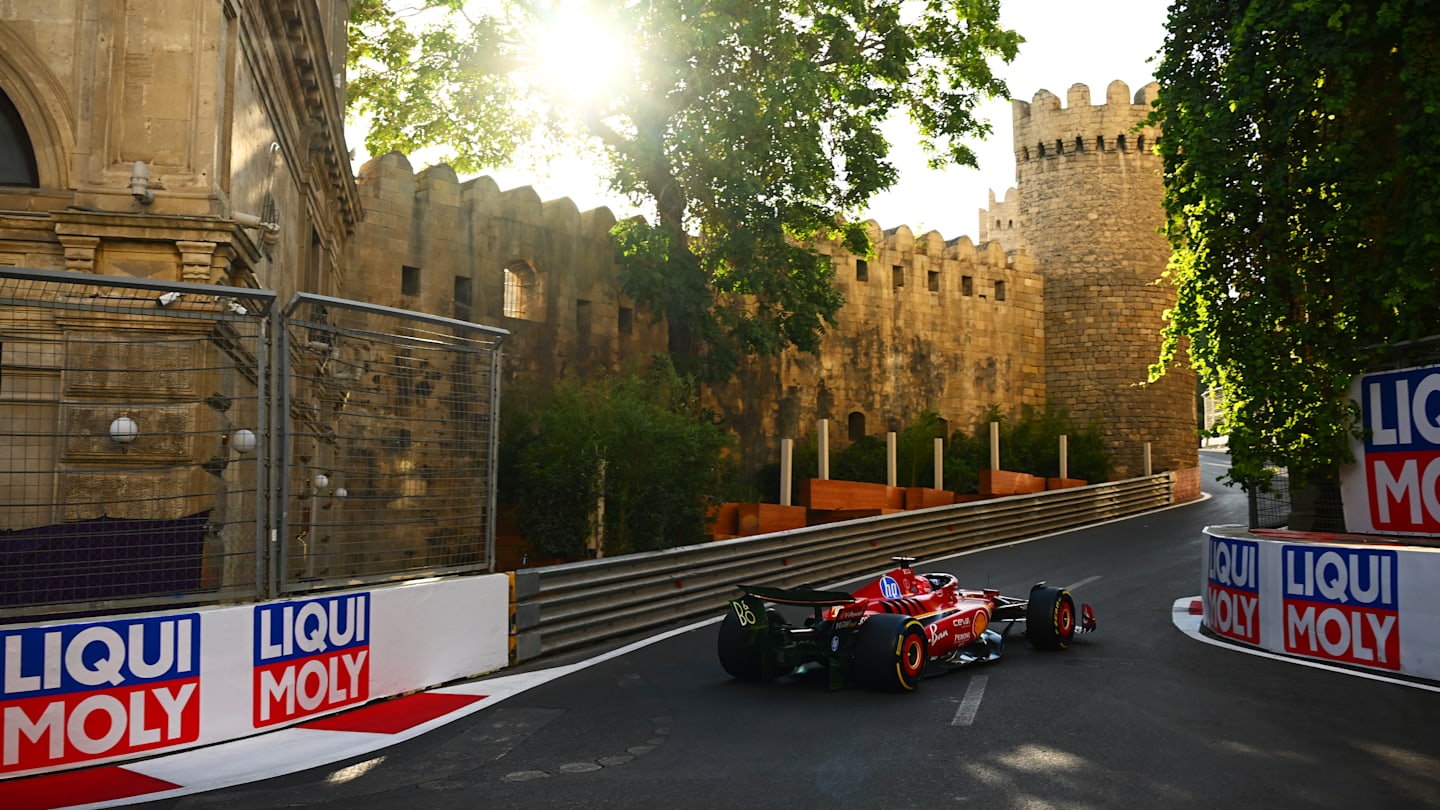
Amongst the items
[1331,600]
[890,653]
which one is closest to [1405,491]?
[1331,600]

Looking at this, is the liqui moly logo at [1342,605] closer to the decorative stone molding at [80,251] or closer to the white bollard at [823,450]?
the decorative stone molding at [80,251]

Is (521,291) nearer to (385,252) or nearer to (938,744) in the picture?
(385,252)

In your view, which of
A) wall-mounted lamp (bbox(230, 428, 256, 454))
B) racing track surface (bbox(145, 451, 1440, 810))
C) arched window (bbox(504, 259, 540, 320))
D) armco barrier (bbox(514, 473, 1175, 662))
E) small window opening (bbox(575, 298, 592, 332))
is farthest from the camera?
small window opening (bbox(575, 298, 592, 332))

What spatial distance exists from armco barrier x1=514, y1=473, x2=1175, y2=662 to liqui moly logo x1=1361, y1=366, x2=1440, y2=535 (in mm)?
7322

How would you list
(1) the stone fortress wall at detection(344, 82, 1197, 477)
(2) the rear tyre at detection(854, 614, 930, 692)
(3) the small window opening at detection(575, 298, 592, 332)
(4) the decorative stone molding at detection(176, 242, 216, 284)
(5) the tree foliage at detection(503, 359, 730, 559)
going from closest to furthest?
(2) the rear tyre at detection(854, 614, 930, 692), (4) the decorative stone molding at detection(176, 242, 216, 284), (5) the tree foliage at detection(503, 359, 730, 559), (1) the stone fortress wall at detection(344, 82, 1197, 477), (3) the small window opening at detection(575, 298, 592, 332)

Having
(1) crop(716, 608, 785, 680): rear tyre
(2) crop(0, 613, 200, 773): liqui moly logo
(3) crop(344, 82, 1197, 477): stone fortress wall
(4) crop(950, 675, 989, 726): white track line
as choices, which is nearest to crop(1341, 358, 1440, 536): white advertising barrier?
(4) crop(950, 675, 989, 726): white track line

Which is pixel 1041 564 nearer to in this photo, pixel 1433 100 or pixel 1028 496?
pixel 1028 496

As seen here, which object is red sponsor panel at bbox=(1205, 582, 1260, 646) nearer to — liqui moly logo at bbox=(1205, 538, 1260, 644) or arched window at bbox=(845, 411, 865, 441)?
liqui moly logo at bbox=(1205, 538, 1260, 644)

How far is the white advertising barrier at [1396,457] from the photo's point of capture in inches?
450

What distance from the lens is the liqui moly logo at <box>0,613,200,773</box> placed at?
683cm

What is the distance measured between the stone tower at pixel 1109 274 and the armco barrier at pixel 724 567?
39.4ft

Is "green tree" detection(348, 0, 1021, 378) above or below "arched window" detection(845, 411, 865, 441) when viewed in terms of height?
above

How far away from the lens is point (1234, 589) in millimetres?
12336

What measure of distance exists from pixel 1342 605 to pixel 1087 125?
3270cm
